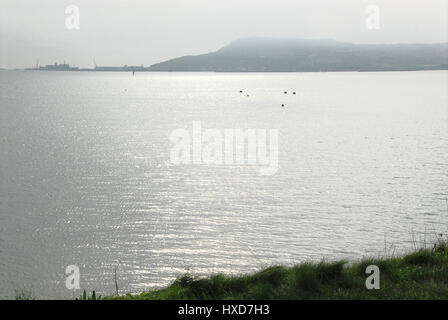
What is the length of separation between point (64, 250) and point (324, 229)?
14.8 m

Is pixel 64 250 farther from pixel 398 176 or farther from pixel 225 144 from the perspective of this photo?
pixel 225 144

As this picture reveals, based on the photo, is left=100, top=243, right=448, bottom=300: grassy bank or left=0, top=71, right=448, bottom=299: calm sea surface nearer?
left=100, top=243, right=448, bottom=300: grassy bank

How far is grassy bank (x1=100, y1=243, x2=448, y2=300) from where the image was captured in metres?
11.6

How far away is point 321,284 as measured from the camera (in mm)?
12227

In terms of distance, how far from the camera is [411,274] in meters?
13.0

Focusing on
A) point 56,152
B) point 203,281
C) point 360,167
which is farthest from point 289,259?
point 56,152

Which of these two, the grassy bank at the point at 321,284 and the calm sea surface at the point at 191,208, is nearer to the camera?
the grassy bank at the point at 321,284

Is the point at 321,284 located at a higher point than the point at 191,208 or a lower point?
higher

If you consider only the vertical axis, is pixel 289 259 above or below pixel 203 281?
below

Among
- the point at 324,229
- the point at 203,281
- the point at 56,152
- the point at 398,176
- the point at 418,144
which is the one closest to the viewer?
the point at 203,281

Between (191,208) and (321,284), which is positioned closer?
(321,284)

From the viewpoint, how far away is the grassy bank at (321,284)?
11.6m
